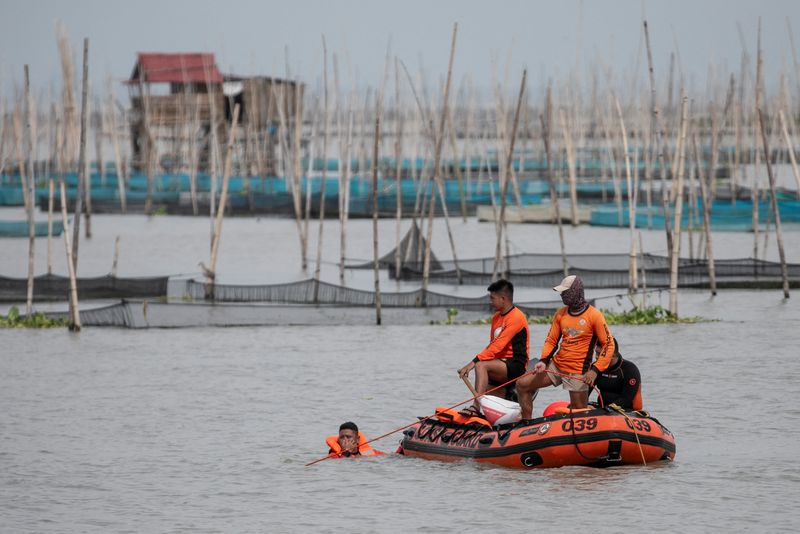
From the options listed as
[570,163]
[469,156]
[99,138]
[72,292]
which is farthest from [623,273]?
[99,138]

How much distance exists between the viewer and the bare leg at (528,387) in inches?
393

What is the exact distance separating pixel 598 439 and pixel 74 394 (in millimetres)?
7268

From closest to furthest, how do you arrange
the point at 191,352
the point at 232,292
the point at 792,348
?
1. the point at 792,348
2. the point at 191,352
3. the point at 232,292

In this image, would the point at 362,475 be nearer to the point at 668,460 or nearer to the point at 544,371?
the point at 544,371

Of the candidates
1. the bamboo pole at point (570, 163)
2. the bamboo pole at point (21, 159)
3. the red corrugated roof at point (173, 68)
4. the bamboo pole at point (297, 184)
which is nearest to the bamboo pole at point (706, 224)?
the bamboo pole at point (297, 184)

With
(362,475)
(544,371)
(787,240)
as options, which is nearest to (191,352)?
(362,475)

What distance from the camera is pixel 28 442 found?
1216cm

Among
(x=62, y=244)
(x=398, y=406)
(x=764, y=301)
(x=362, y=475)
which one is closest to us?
(x=362, y=475)

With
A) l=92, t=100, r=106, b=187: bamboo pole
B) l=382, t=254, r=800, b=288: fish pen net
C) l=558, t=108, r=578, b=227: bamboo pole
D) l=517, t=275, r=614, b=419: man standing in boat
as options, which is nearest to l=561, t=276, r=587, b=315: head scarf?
l=517, t=275, r=614, b=419: man standing in boat

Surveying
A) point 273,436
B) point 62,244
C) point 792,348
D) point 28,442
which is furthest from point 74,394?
point 62,244

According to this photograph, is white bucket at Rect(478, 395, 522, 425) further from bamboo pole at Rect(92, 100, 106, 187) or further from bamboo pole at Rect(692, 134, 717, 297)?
bamboo pole at Rect(92, 100, 106, 187)

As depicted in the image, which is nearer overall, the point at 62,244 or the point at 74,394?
the point at 74,394

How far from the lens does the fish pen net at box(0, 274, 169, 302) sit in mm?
21141

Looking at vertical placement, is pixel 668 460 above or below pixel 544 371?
below
